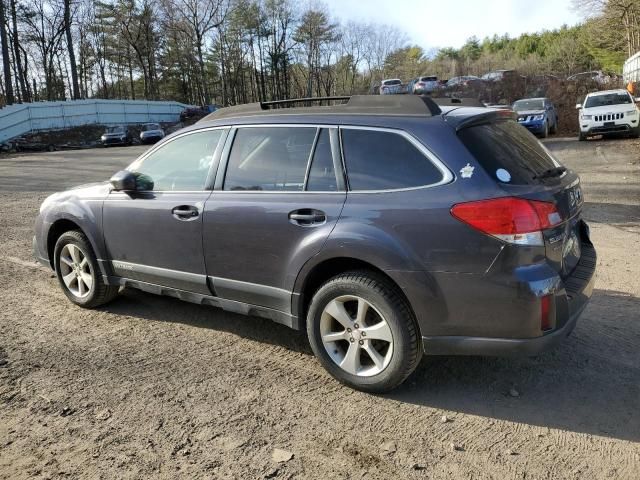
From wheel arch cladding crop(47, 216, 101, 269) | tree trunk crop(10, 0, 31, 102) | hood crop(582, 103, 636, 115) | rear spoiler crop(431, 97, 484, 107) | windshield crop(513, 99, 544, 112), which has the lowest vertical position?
wheel arch cladding crop(47, 216, 101, 269)

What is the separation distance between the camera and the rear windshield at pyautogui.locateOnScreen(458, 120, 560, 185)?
305cm

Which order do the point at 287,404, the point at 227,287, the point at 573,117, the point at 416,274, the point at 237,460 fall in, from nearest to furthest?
1. the point at 237,460
2. the point at 416,274
3. the point at 287,404
4. the point at 227,287
5. the point at 573,117

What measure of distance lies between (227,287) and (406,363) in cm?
141

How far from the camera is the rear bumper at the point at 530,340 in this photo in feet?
9.75

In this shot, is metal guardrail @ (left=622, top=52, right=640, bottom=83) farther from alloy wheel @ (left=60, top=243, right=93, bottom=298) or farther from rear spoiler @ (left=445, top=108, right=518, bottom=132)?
alloy wheel @ (left=60, top=243, right=93, bottom=298)

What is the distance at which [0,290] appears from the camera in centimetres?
562

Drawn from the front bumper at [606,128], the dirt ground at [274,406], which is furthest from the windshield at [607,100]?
the dirt ground at [274,406]

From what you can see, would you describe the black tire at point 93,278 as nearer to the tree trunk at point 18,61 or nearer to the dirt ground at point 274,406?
the dirt ground at point 274,406

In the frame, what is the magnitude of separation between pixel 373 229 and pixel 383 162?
16.7 inches

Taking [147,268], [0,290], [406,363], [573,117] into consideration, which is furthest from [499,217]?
[573,117]

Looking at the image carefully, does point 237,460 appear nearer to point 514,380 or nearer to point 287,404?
point 287,404

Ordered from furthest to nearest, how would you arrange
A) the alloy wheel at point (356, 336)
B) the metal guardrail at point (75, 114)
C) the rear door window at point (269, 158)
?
the metal guardrail at point (75, 114) → the rear door window at point (269, 158) → the alloy wheel at point (356, 336)

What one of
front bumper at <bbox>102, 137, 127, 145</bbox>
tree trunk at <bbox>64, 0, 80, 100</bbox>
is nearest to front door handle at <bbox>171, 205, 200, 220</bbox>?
front bumper at <bbox>102, 137, 127, 145</bbox>

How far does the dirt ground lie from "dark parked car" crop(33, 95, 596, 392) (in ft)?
1.17
